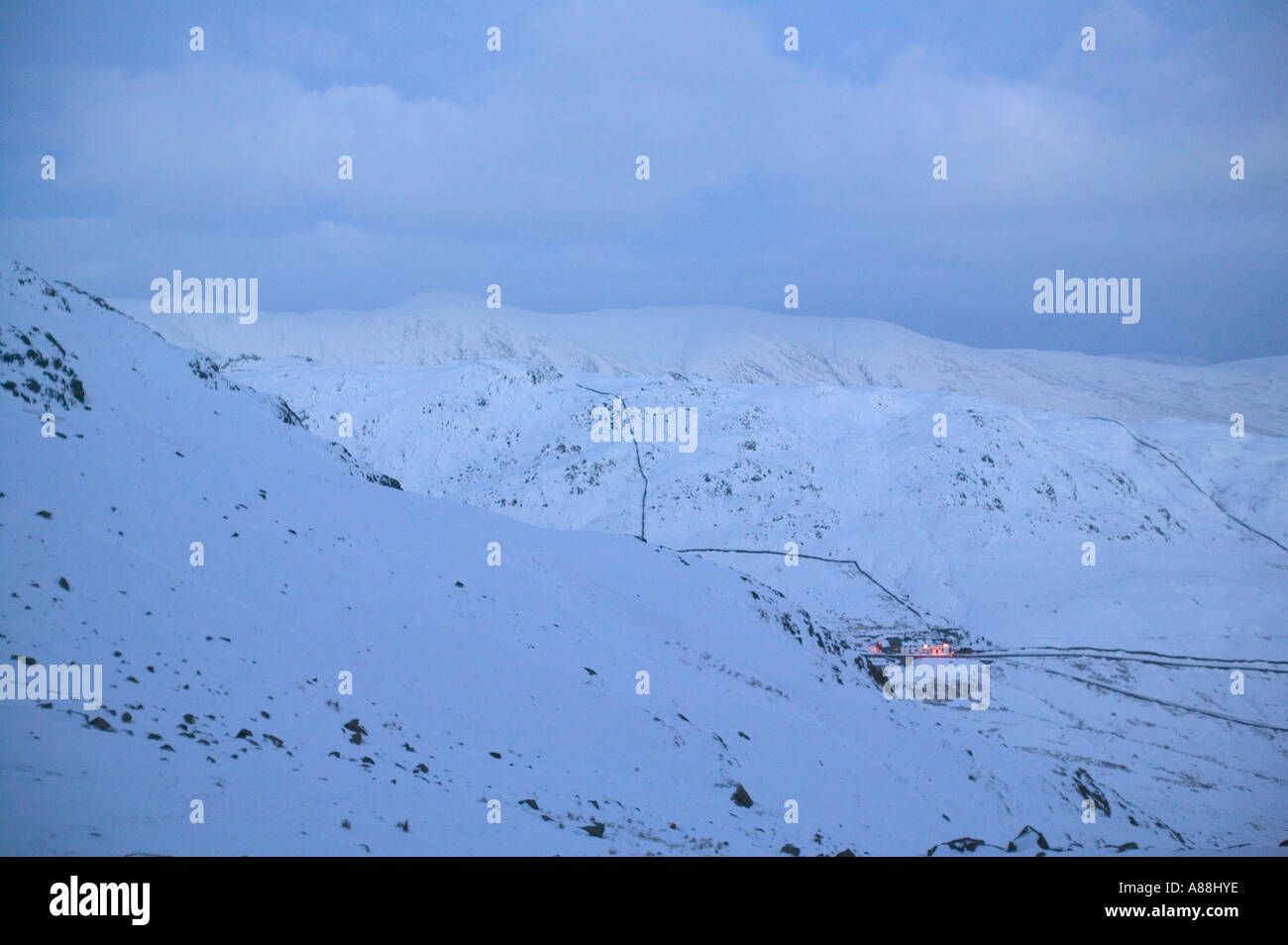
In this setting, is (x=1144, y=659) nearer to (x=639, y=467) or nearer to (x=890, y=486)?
(x=890, y=486)

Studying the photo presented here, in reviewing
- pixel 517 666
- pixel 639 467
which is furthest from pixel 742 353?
pixel 517 666

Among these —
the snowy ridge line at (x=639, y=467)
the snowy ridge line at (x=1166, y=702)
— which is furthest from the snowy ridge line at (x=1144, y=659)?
the snowy ridge line at (x=639, y=467)

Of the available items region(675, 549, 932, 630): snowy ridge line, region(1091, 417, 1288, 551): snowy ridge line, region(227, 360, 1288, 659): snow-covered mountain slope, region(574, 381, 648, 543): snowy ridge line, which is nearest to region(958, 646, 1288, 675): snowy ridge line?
region(227, 360, 1288, 659): snow-covered mountain slope

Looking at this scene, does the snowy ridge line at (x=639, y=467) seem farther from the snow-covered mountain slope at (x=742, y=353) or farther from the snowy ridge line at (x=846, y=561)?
the snow-covered mountain slope at (x=742, y=353)

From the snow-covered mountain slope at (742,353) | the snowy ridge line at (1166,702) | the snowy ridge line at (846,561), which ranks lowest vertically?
the snowy ridge line at (1166,702)

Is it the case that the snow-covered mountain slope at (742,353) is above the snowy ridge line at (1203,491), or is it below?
above
